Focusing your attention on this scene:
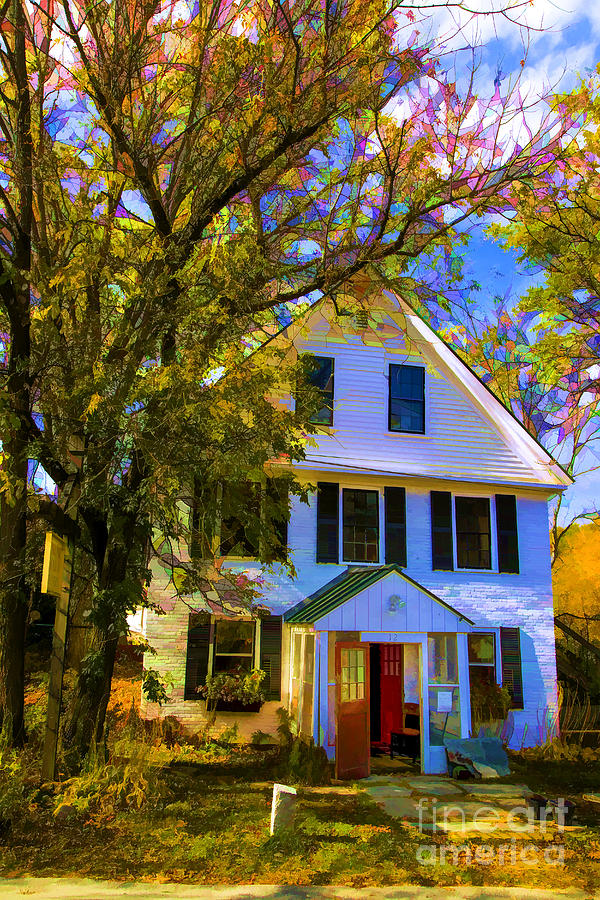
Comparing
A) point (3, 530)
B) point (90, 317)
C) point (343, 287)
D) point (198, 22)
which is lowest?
point (3, 530)

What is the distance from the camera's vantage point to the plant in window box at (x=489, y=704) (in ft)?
45.3

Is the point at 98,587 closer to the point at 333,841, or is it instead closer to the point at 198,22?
the point at 333,841

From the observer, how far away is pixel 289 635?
45.3ft

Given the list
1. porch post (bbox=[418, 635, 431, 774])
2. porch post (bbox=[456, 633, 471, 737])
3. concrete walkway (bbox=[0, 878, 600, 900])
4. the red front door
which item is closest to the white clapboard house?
porch post (bbox=[456, 633, 471, 737])

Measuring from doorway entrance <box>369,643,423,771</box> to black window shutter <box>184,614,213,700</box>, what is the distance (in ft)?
12.0

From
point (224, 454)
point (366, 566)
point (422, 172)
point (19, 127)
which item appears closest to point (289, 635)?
point (366, 566)

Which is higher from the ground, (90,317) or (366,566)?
(90,317)

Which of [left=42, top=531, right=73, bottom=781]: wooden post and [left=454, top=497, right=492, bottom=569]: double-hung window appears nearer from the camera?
[left=42, top=531, right=73, bottom=781]: wooden post

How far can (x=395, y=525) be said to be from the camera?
14.9m

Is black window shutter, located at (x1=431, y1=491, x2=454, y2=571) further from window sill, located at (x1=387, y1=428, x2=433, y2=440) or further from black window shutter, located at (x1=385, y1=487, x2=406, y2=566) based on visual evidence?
window sill, located at (x1=387, y1=428, x2=433, y2=440)

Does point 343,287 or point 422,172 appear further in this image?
point 343,287

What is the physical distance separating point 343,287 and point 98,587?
5154 mm

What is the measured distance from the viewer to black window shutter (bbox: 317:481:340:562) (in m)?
14.4

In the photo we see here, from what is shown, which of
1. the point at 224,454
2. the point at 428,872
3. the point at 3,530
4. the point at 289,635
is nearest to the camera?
the point at 428,872
